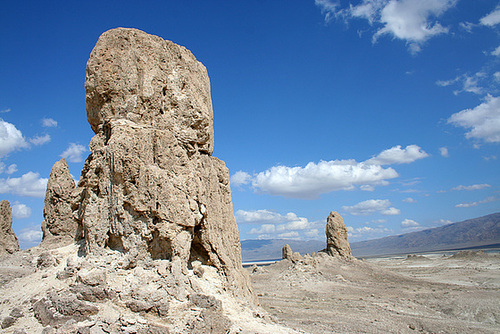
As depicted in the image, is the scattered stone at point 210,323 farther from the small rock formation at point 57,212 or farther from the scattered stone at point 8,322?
the small rock formation at point 57,212

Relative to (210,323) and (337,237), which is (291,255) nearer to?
(337,237)

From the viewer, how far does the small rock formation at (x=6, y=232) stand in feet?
67.6

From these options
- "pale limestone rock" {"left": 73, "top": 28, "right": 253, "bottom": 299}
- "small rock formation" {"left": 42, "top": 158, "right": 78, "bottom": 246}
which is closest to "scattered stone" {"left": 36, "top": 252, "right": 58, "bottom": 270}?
"pale limestone rock" {"left": 73, "top": 28, "right": 253, "bottom": 299}

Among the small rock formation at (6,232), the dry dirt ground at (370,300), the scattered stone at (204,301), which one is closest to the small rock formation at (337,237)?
the dry dirt ground at (370,300)

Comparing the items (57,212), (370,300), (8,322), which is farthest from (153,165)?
(57,212)

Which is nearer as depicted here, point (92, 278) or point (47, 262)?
point (92, 278)

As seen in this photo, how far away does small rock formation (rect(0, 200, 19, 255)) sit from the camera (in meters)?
A: 20.6

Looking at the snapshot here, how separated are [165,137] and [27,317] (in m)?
4.19

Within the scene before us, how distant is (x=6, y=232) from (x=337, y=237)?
2354cm

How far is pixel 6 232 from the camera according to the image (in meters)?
21.1

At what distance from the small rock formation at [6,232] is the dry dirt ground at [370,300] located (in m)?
15.1

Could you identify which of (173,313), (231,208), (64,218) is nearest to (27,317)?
(173,313)

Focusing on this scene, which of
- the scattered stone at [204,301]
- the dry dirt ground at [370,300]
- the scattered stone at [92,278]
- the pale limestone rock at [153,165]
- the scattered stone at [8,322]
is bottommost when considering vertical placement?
the dry dirt ground at [370,300]

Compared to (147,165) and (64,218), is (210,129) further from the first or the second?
(64,218)
